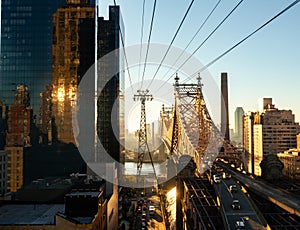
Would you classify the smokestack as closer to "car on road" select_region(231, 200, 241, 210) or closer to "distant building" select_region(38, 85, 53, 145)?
"distant building" select_region(38, 85, 53, 145)

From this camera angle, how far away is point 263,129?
52.2 m

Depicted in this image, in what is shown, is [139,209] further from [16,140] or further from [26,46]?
[26,46]

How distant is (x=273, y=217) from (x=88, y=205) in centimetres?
668

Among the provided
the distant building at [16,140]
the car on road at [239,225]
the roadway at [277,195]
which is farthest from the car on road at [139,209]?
the car on road at [239,225]

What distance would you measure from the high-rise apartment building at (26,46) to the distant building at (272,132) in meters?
37.9

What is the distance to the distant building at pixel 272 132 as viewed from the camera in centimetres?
5162

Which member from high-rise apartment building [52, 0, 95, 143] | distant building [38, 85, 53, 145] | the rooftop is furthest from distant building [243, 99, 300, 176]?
the rooftop

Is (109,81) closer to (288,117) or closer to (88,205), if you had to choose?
(88,205)

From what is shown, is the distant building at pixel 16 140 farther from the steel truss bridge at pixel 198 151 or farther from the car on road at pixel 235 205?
the car on road at pixel 235 205

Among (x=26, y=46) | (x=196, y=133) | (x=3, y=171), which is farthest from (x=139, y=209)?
(x=26, y=46)

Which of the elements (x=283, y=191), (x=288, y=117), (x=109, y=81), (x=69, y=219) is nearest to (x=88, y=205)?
Answer: (x=69, y=219)

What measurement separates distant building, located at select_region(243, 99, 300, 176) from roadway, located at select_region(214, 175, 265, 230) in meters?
40.4

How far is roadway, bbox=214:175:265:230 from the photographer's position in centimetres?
972

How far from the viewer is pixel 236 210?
420 inches
